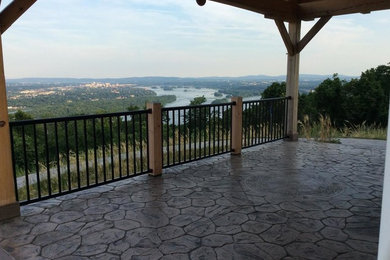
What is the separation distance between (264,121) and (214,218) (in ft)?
12.9

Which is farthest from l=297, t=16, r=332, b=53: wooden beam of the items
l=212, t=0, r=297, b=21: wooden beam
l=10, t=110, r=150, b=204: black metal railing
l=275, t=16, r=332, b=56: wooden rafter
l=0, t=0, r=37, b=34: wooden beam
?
l=0, t=0, r=37, b=34: wooden beam

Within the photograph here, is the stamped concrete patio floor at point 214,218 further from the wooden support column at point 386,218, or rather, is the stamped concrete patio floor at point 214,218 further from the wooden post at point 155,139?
the wooden support column at point 386,218

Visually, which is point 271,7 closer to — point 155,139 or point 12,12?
point 155,139

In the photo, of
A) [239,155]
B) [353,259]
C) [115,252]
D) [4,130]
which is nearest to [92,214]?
[115,252]

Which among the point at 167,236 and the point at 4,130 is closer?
the point at 167,236

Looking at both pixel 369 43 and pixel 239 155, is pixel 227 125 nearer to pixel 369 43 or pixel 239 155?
pixel 239 155

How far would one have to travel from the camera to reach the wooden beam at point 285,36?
6.14 meters

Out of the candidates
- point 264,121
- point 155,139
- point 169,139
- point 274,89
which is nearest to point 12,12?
point 155,139

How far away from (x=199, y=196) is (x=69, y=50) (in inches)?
479

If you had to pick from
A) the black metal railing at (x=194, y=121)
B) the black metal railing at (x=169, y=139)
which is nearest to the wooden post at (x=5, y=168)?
the black metal railing at (x=169, y=139)

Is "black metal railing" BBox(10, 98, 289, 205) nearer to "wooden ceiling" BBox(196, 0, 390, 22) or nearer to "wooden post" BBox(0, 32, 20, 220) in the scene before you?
"wooden post" BBox(0, 32, 20, 220)

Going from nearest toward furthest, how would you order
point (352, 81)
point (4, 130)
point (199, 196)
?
point (4, 130), point (199, 196), point (352, 81)

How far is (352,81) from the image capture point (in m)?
12.9

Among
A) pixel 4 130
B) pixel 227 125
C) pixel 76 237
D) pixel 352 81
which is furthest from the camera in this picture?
pixel 352 81
